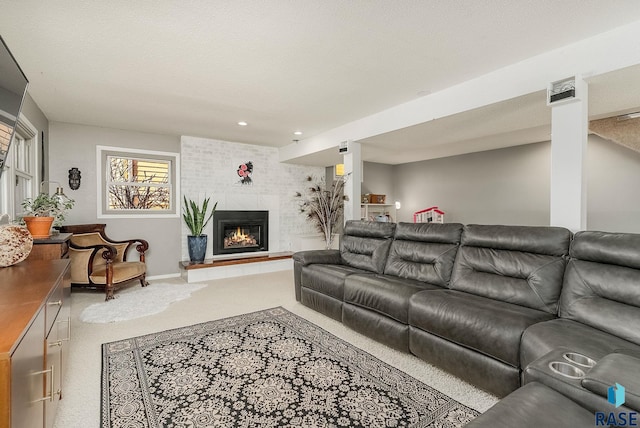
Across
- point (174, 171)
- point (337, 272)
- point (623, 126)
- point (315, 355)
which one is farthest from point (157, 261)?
point (623, 126)

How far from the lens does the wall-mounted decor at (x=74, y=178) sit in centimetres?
466

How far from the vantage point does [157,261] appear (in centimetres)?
533

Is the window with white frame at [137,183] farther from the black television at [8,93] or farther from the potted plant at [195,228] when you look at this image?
the black television at [8,93]

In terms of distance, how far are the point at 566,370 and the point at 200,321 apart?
10.1 feet

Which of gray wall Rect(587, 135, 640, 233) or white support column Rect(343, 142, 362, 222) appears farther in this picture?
white support column Rect(343, 142, 362, 222)

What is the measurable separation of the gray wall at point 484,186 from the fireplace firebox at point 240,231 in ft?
11.7

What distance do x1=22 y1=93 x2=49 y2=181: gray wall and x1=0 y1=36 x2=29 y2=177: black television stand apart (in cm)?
167

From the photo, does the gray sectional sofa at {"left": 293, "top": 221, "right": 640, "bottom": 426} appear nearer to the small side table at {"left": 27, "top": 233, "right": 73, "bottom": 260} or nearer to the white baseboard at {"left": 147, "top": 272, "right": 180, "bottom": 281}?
the small side table at {"left": 27, "top": 233, "right": 73, "bottom": 260}

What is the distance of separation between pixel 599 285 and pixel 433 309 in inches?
39.5

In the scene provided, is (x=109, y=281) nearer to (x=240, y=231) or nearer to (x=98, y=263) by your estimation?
(x=98, y=263)

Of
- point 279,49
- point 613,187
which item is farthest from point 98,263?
point 613,187

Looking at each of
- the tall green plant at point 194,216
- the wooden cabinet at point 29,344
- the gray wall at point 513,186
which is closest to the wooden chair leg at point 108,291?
the tall green plant at point 194,216

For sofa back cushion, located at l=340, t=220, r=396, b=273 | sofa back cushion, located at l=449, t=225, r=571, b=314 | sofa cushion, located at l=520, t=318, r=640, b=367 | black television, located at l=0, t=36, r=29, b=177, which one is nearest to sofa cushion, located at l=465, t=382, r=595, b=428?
sofa cushion, located at l=520, t=318, r=640, b=367

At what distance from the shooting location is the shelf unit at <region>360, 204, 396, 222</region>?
7.14m
